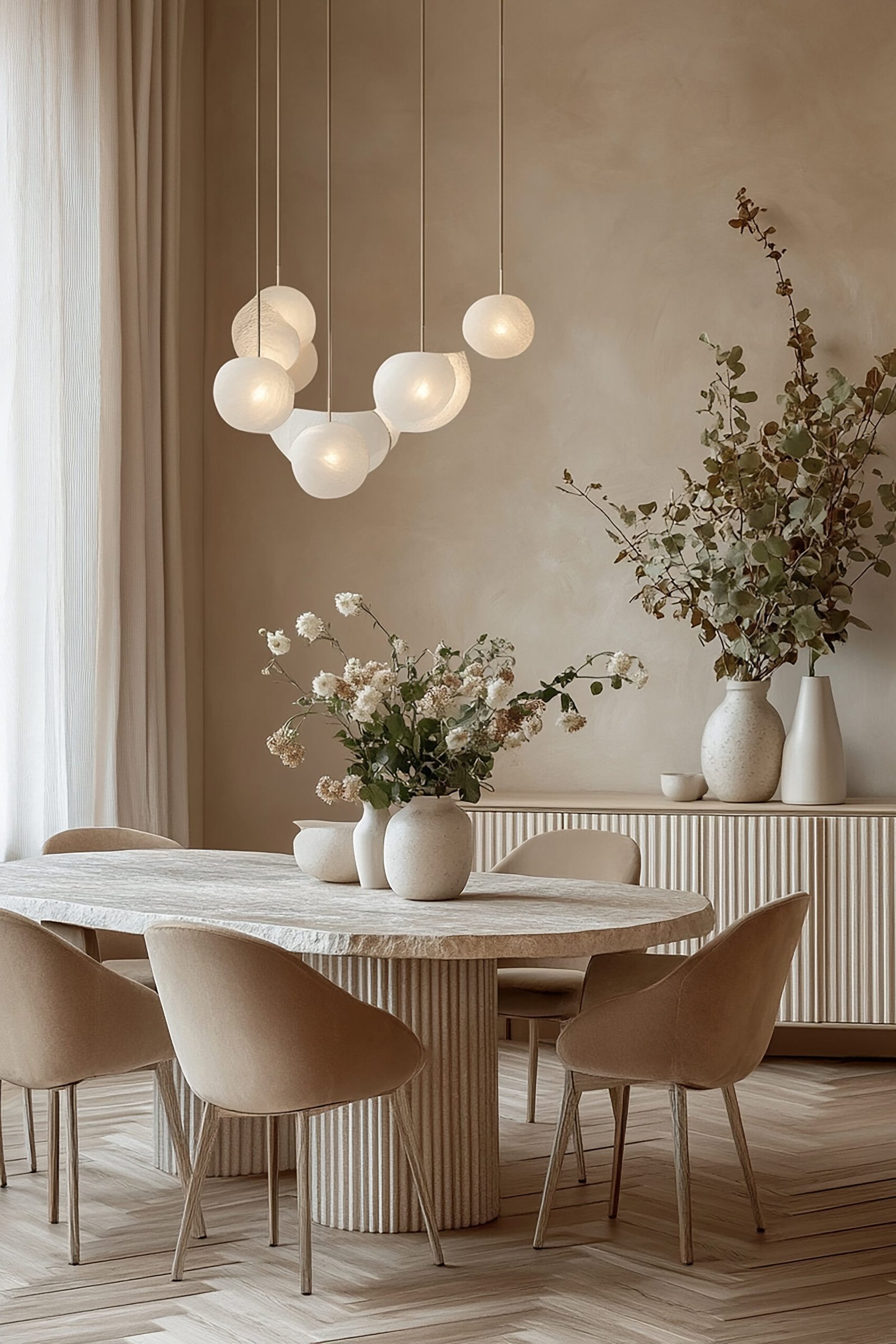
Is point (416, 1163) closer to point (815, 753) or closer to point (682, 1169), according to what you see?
point (682, 1169)

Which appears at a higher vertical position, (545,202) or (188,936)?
(545,202)

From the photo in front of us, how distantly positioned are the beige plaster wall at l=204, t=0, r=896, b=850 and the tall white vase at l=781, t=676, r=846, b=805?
11.1 inches

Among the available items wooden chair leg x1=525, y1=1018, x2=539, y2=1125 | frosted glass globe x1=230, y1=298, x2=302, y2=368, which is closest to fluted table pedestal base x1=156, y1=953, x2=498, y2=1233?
wooden chair leg x1=525, y1=1018, x2=539, y2=1125

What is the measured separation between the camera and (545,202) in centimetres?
527

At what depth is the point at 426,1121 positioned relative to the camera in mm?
3090

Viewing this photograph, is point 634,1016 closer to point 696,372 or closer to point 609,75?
point 696,372

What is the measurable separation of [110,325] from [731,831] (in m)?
2.53

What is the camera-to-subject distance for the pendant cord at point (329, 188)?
4.93m

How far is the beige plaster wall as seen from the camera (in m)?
4.99

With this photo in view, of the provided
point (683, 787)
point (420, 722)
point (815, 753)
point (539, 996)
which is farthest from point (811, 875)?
point (420, 722)

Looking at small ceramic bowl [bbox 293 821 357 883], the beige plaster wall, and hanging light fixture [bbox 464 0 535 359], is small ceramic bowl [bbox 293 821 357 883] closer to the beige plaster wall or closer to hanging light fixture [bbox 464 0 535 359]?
hanging light fixture [bbox 464 0 535 359]

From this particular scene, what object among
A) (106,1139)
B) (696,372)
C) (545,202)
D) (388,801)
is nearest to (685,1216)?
(388,801)

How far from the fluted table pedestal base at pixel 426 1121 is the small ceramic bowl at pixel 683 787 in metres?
1.70

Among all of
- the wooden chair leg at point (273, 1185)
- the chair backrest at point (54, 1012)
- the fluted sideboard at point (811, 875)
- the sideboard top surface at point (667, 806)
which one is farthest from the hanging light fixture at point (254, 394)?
the fluted sideboard at point (811, 875)
